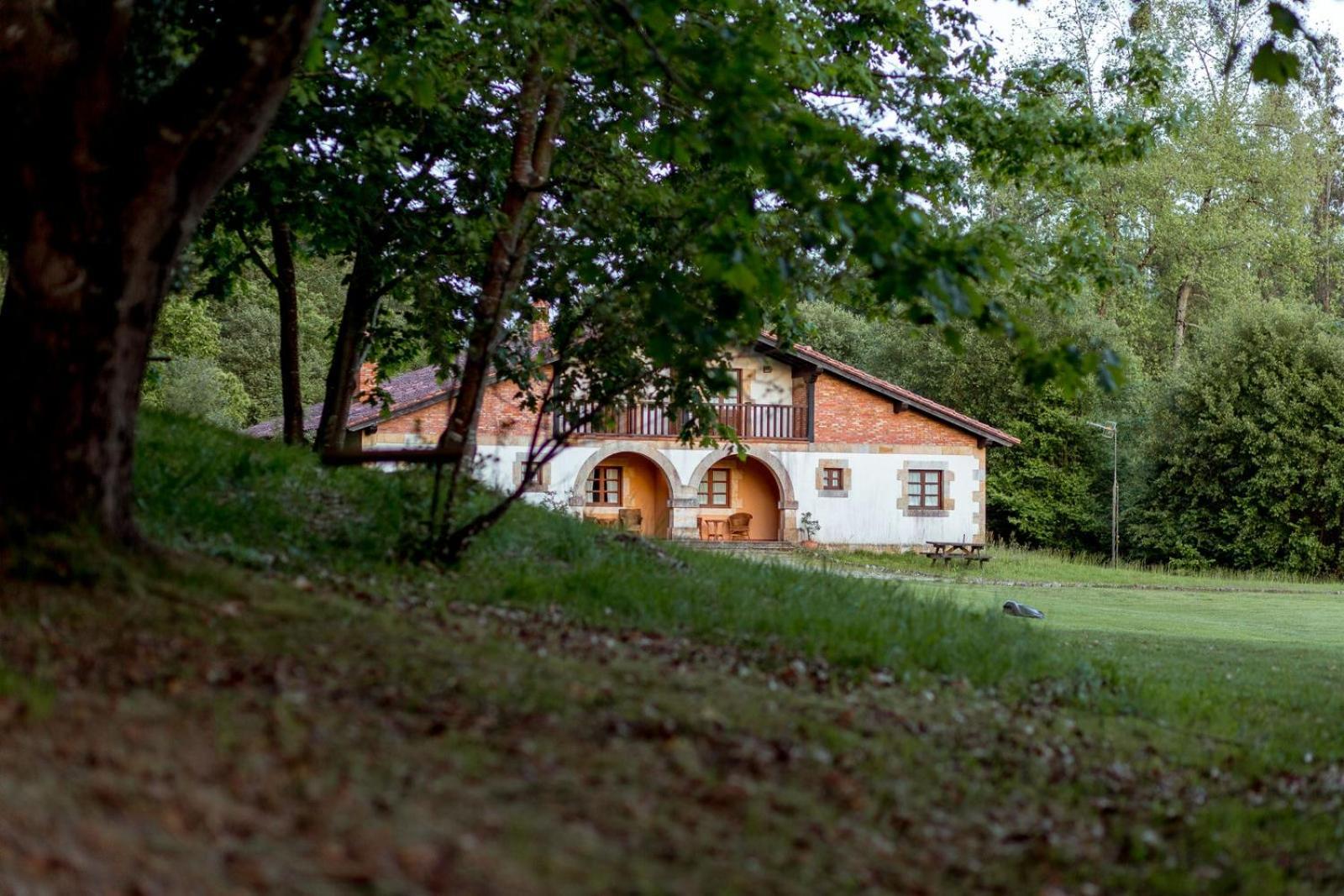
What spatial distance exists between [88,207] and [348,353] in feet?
32.4

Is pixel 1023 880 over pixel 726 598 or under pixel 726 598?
under

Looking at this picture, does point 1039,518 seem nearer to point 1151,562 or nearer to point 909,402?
point 1151,562

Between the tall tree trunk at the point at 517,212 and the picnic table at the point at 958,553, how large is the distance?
1940cm

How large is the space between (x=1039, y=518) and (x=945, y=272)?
35.8 m

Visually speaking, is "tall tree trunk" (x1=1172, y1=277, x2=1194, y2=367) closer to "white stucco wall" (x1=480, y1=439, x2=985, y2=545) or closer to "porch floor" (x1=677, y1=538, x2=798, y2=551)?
"white stucco wall" (x1=480, y1=439, x2=985, y2=545)

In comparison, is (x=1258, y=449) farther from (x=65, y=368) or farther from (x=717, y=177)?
(x=65, y=368)

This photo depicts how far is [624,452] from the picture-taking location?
109 ft

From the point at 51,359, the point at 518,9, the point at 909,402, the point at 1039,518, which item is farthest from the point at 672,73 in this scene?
the point at 1039,518

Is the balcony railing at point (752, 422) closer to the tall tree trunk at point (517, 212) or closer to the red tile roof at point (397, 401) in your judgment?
the red tile roof at point (397, 401)

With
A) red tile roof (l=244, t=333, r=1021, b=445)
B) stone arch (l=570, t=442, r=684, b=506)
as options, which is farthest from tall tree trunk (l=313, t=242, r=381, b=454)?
stone arch (l=570, t=442, r=684, b=506)

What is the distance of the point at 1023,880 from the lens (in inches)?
171

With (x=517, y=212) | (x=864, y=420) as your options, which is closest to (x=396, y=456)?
(x=517, y=212)

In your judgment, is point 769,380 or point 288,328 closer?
point 288,328

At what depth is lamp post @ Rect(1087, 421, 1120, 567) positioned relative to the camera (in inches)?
1350
